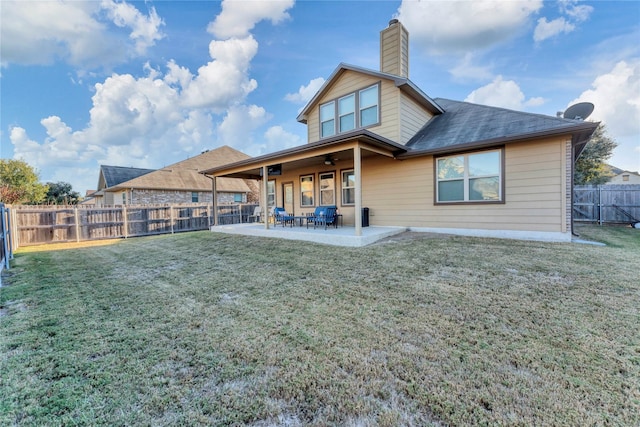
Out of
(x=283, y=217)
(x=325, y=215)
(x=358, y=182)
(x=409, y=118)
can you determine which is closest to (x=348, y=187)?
(x=325, y=215)

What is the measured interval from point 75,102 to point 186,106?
Answer: 6.39 m

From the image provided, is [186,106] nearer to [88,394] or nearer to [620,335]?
[88,394]

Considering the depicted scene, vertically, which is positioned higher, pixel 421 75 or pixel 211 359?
pixel 421 75

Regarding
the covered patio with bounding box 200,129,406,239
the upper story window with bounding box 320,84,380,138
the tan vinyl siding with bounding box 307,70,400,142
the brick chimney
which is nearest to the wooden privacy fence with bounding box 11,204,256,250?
the covered patio with bounding box 200,129,406,239

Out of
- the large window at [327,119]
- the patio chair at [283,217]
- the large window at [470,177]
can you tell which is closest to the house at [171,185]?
the patio chair at [283,217]

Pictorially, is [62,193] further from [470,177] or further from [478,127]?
[478,127]

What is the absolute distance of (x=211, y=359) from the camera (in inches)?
91.7

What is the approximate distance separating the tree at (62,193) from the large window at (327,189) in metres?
33.2

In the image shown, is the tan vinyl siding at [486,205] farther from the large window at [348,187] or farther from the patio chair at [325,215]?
the patio chair at [325,215]

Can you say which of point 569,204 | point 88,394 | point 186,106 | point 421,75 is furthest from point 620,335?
point 186,106

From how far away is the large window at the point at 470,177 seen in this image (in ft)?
23.7

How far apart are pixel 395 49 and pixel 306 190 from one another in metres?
6.38

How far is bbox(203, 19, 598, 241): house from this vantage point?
6559 mm

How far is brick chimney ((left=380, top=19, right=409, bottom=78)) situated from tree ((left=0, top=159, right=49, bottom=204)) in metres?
28.2
